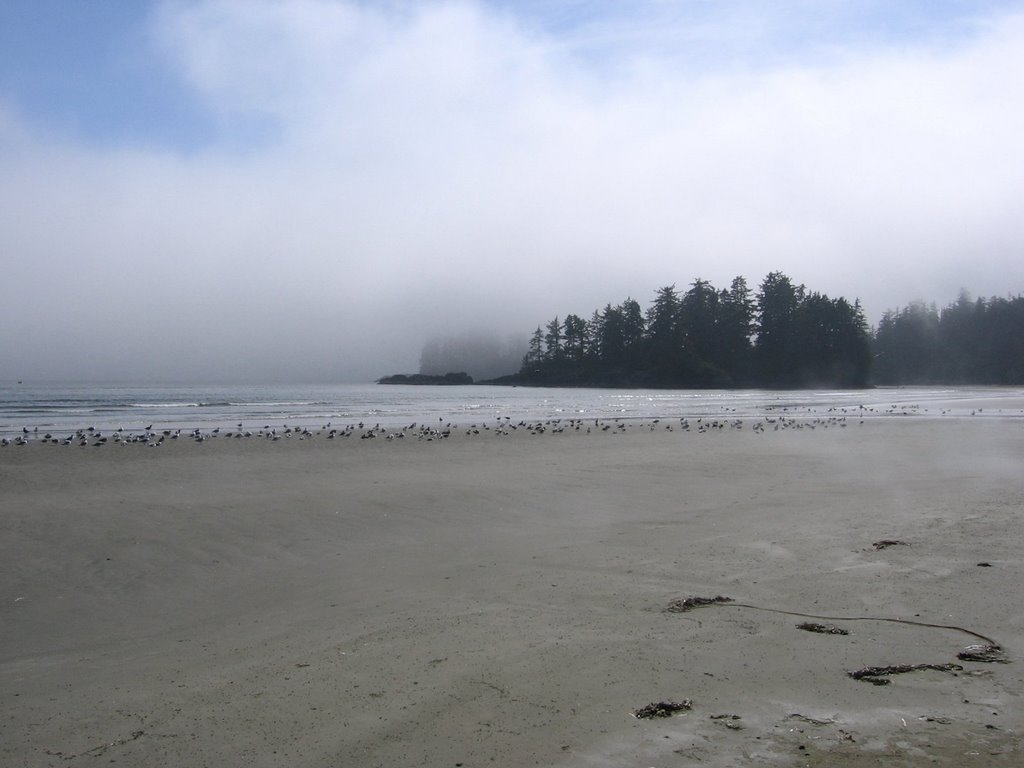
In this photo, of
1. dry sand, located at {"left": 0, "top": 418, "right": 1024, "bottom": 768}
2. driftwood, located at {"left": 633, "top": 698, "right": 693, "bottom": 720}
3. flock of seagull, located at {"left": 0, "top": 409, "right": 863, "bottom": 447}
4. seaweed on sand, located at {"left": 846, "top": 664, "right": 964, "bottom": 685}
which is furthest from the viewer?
flock of seagull, located at {"left": 0, "top": 409, "right": 863, "bottom": 447}

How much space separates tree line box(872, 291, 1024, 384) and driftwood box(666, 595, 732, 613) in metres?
109

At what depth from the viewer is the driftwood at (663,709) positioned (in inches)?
166

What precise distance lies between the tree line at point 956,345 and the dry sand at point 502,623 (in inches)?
4182

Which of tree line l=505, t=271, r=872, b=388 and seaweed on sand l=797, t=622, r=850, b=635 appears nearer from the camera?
seaweed on sand l=797, t=622, r=850, b=635

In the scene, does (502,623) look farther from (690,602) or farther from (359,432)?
(359,432)

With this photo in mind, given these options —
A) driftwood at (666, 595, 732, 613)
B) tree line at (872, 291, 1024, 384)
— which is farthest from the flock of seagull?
tree line at (872, 291, 1024, 384)

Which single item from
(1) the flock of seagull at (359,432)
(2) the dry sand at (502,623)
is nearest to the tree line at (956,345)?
(1) the flock of seagull at (359,432)

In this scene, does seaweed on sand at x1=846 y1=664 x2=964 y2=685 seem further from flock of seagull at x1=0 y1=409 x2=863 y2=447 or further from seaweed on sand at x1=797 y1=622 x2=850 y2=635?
flock of seagull at x1=0 y1=409 x2=863 y2=447

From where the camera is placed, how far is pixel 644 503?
11.4 metres

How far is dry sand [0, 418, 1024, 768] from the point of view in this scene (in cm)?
405

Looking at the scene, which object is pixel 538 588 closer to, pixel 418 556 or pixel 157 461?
pixel 418 556

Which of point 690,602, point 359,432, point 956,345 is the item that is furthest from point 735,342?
point 690,602

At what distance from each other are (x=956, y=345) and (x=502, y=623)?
416 feet

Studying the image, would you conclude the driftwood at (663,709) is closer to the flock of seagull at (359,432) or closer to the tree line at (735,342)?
the flock of seagull at (359,432)
